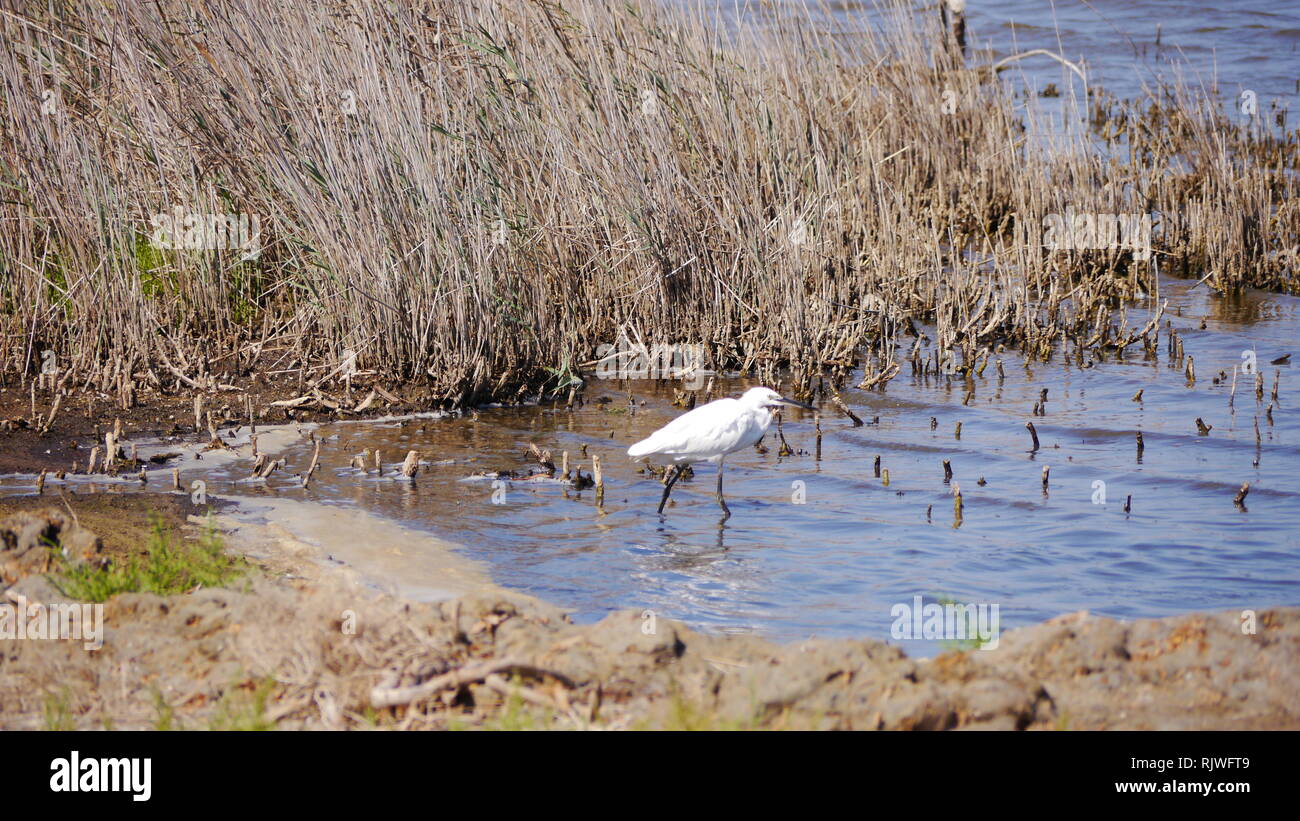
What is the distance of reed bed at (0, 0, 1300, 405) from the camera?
6.48 metres

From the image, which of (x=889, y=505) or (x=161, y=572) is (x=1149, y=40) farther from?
(x=161, y=572)

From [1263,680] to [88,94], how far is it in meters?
6.42

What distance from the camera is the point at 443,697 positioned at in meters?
3.09

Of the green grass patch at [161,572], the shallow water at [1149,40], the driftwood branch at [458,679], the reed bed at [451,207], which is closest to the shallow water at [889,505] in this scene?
the reed bed at [451,207]

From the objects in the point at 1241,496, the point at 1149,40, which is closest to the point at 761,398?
the point at 1241,496

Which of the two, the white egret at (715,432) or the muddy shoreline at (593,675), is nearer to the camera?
the muddy shoreline at (593,675)

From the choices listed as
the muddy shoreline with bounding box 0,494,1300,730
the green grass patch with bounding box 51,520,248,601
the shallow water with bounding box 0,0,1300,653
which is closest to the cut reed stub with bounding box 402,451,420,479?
the shallow water with bounding box 0,0,1300,653

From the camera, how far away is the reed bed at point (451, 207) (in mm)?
6480

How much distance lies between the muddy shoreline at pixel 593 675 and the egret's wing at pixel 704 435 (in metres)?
1.82

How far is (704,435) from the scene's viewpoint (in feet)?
17.5

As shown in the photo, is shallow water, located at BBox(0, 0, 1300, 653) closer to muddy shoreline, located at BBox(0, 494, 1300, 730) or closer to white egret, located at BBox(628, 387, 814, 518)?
white egret, located at BBox(628, 387, 814, 518)

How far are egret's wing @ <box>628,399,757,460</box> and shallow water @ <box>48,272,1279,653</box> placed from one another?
31 centimetres

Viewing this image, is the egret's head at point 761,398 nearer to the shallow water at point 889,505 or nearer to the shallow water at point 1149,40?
the shallow water at point 889,505

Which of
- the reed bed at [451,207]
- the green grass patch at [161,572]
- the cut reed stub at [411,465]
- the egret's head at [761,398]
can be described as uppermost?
the reed bed at [451,207]
